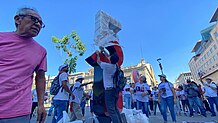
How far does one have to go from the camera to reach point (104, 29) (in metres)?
2.93

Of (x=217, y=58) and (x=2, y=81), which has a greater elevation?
(x=217, y=58)

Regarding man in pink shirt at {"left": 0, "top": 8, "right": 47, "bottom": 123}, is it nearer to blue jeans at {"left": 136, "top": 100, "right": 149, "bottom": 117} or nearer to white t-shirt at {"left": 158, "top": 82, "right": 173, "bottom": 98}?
white t-shirt at {"left": 158, "top": 82, "right": 173, "bottom": 98}

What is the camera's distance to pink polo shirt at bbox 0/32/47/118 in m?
1.18

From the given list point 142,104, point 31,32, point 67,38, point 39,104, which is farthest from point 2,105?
point 67,38

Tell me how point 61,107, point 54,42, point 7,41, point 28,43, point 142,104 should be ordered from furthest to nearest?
point 54,42 → point 142,104 → point 61,107 → point 28,43 → point 7,41

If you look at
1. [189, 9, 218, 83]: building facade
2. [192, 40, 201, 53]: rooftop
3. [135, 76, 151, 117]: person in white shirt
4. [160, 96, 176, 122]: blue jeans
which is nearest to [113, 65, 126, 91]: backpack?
[160, 96, 176, 122]: blue jeans

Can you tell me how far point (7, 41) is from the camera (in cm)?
134

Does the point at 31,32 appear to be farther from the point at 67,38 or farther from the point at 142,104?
the point at 67,38

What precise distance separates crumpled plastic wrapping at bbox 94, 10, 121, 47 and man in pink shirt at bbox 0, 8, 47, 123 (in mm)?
1346

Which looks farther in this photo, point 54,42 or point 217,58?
point 217,58

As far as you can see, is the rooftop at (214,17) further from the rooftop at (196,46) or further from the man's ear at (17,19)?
the man's ear at (17,19)

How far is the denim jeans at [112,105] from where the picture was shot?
8.45 ft

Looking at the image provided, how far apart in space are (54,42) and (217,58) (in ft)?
153

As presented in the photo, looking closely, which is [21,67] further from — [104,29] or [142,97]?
[142,97]
